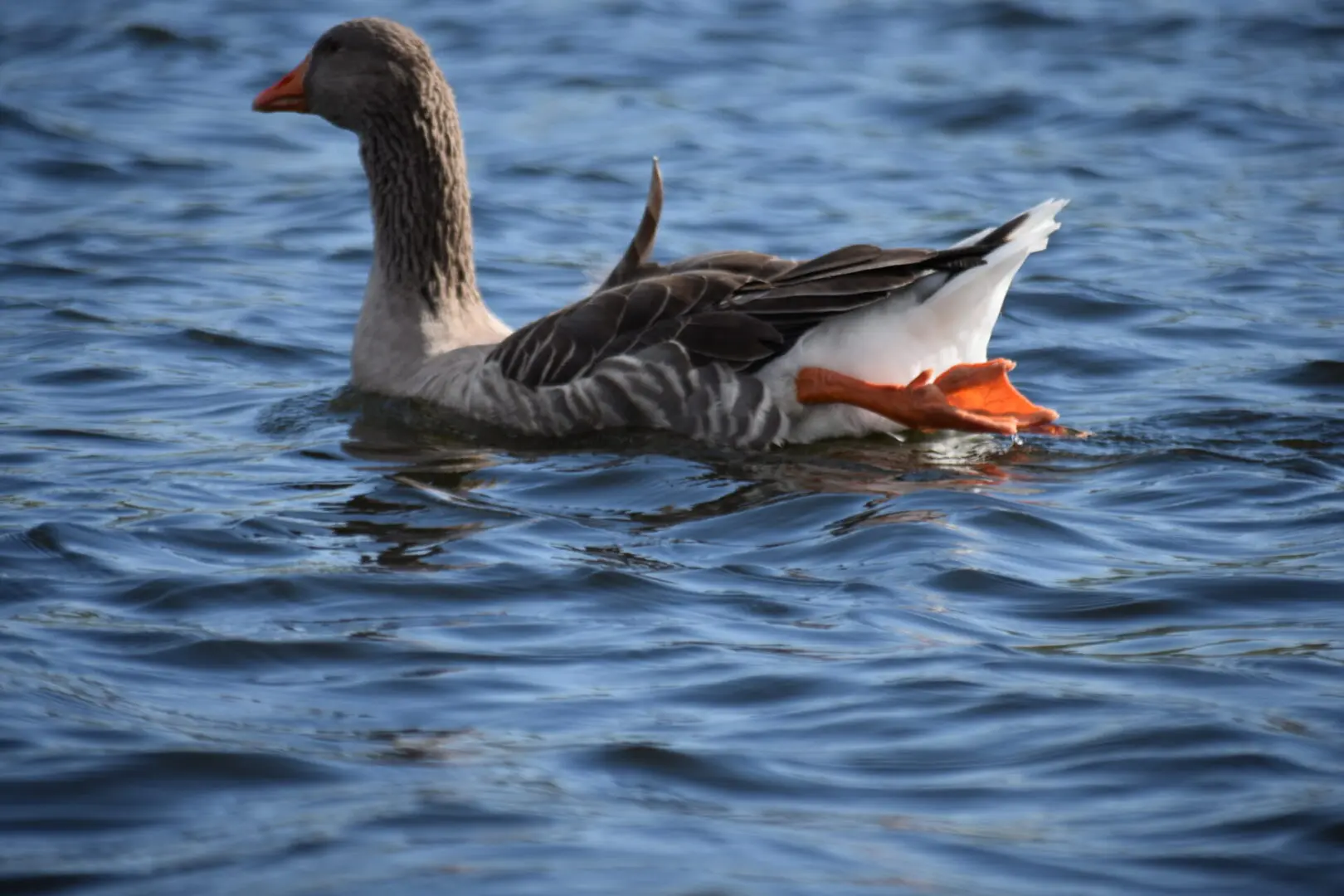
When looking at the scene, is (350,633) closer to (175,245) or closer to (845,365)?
(845,365)

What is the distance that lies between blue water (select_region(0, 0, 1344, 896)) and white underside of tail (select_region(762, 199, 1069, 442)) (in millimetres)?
252

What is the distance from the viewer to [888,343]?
813cm

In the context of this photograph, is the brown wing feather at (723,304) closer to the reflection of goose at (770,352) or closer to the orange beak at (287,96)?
the reflection of goose at (770,352)

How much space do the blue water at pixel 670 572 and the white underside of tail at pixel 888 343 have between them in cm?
25

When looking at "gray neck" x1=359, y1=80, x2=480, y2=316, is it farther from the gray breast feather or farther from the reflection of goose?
the gray breast feather

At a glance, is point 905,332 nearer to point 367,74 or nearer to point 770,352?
point 770,352

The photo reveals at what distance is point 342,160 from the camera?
1522 centimetres

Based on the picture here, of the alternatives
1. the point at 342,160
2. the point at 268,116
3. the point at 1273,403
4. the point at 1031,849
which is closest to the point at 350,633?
the point at 1031,849

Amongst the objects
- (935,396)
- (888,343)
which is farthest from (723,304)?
(935,396)

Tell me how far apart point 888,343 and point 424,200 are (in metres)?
2.60

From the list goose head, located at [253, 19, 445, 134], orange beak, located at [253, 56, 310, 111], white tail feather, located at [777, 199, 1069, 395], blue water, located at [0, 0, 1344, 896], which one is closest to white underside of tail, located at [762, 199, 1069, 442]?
white tail feather, located at [777, 199, 1069, 395]

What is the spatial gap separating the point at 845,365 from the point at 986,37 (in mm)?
10904

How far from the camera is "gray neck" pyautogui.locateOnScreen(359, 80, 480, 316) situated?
9.27m

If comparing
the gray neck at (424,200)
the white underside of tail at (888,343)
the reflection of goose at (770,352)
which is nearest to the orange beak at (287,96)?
the gray neck at (424,200)
